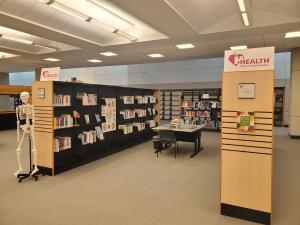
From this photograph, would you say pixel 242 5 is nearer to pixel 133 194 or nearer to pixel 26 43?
pixel 133 194

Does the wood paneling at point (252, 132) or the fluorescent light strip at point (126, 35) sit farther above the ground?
the fluorescent light strip at point (126, 35)

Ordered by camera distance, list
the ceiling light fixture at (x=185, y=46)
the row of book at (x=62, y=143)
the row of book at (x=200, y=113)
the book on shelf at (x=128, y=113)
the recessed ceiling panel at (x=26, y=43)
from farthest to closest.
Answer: the row of book at (x=200, y=113), the ceiling light fixture at (x=185, y=46), the recessed ceiling panel at (x=26, y=43), the book on shelf at (x=128, y=113), the row of book at (x=62, y=143)

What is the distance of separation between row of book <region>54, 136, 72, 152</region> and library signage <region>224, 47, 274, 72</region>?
155 inches

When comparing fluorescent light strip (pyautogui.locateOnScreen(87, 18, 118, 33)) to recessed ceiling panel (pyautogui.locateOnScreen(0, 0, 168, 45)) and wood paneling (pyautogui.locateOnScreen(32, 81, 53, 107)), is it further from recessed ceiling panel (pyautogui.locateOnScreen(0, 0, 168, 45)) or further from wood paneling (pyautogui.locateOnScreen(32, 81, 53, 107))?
wood paneling (pyautogui.locateOnScreen(32, 81, 53, 107))

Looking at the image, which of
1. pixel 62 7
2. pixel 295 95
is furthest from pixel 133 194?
pixel 295 95

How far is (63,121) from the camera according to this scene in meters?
5.39

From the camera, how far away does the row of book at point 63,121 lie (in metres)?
5.20

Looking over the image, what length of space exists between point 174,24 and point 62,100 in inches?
141

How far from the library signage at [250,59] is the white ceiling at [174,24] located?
222cm

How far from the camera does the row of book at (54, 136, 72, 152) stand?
17.0ft

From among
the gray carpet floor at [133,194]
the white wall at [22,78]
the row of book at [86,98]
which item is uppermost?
the white wall at [22,78]

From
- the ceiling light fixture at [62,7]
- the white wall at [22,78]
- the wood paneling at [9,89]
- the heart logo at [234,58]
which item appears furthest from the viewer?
the white wall at [22,78]

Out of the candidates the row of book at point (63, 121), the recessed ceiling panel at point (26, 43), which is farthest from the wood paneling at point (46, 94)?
the recessed ceiling panel at point (26, 43)

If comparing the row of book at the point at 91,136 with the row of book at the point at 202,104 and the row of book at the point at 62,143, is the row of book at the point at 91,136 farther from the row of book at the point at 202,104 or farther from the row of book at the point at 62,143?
the row of book at the point at 202,104
